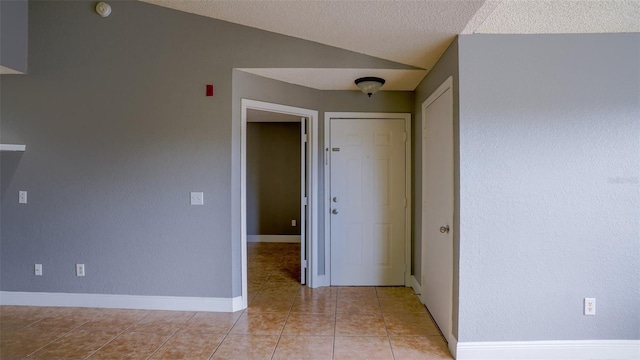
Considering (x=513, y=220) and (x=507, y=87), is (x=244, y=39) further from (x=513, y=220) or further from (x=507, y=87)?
(x=513, y=220)

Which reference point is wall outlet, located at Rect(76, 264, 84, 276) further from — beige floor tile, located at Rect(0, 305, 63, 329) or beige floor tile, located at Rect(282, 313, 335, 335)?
beige floor tile, located at Rect(282, 313, 335, 335)

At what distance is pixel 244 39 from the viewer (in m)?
2.87

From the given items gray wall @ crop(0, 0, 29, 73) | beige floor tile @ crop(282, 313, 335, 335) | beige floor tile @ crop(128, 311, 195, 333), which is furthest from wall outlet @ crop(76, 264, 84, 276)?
beige floor tile @ crop(282, 313, 335, 335)

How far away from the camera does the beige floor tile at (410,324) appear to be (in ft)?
8.41

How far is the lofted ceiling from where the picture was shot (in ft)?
6.38

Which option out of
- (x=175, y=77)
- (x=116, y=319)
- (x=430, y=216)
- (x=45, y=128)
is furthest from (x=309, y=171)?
(x=45, y=128)

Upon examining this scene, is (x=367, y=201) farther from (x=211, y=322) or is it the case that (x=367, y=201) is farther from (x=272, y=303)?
(x=211, y=322)

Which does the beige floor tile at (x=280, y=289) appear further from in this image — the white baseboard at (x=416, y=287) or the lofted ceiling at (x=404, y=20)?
the lofted ceiling at (x=404, y=20)

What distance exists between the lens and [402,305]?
308cm

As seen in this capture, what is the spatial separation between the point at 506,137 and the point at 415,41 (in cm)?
96

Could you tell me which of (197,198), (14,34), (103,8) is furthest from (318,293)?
(14,34)

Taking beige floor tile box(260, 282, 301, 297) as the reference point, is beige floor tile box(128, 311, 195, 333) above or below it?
below

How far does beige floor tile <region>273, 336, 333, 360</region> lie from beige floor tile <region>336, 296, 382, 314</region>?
1.73ft

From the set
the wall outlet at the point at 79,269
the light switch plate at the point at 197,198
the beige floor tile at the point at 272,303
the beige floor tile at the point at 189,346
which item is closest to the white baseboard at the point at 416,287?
the beige floor tile at the point at 272,303
